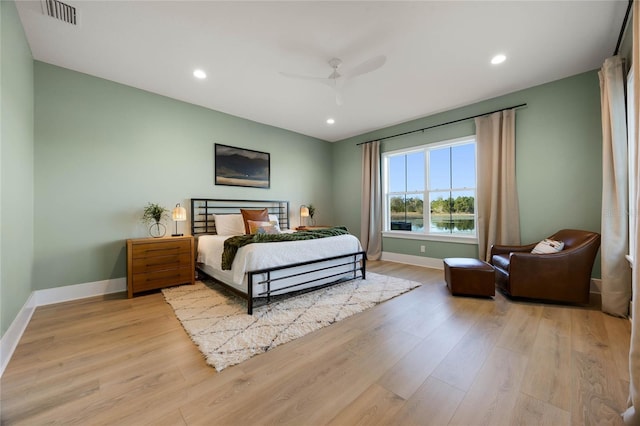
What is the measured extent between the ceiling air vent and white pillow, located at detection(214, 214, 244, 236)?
2.72m

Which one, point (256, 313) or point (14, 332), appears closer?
point (14, 332)

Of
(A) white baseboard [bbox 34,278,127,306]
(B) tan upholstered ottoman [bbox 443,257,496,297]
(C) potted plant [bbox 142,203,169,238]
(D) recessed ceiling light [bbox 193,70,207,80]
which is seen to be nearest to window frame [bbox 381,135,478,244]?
(B) tan upholstered ottoman [bbox 443,257,496,297]

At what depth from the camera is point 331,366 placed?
1739 mm

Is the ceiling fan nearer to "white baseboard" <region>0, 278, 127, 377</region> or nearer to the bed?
the bed

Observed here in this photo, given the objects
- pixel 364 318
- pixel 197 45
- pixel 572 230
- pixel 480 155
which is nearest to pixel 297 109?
pixel 197 45

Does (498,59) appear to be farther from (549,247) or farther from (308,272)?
(308,272)

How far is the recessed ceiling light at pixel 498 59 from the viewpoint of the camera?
2827 millimetres

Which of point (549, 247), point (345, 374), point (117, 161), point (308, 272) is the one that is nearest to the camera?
point (345, 374)

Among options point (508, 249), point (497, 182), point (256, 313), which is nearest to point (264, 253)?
point (256, 313)

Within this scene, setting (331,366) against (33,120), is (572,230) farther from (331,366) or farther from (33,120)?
(33,120)

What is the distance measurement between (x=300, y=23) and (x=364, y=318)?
9.67ft

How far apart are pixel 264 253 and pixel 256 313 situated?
2.07 feet

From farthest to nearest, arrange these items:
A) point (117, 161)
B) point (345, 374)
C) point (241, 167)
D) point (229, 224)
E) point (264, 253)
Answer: point (241, 167), point (229, 224), point (117, 161), point (264, 253), point (345, 374)

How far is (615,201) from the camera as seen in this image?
2596 mm
